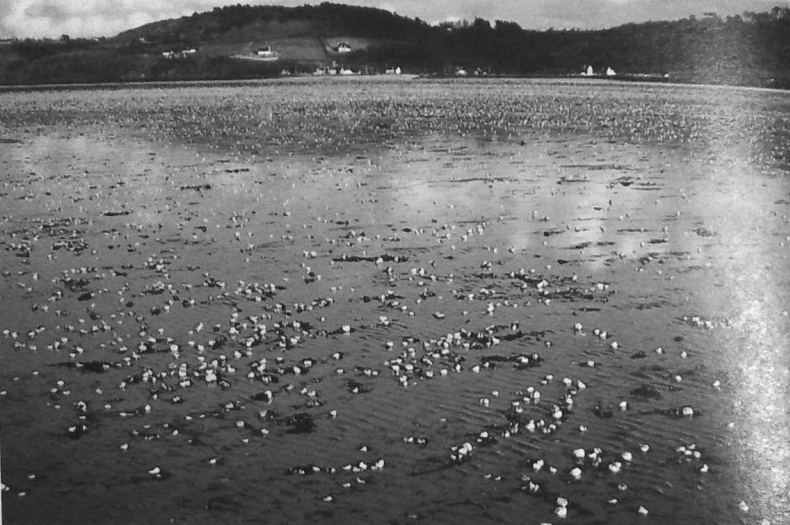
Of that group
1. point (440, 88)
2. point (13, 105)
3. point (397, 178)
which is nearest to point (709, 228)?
point (397, 178)

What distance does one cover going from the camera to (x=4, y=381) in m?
12.3

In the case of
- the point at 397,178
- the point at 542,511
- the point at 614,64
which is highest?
the point at 614,64

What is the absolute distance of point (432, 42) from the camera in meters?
27.9

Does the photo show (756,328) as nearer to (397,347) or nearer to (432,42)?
(397,347)

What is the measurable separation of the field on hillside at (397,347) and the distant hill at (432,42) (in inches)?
175

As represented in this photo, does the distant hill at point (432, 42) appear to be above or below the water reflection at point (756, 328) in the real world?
above

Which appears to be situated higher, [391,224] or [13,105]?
[13,105]

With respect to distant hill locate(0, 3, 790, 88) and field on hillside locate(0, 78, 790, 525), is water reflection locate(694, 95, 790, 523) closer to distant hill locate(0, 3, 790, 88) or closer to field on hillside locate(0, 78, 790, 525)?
field on hillside locate(0, 78, 790, 525)

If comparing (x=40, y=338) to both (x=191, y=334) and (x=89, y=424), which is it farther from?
(x=89, y=424)

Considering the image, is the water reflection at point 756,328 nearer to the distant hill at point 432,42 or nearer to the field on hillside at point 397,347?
the field on hillside at point 397,347

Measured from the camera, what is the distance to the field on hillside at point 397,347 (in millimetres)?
9555

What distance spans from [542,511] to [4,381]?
877 centimetres

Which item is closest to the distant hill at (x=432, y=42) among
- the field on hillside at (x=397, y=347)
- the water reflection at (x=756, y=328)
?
the water reflection at (x=756, y=328)

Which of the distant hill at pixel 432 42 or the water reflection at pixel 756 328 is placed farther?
the distant hill at pixel 432 42
